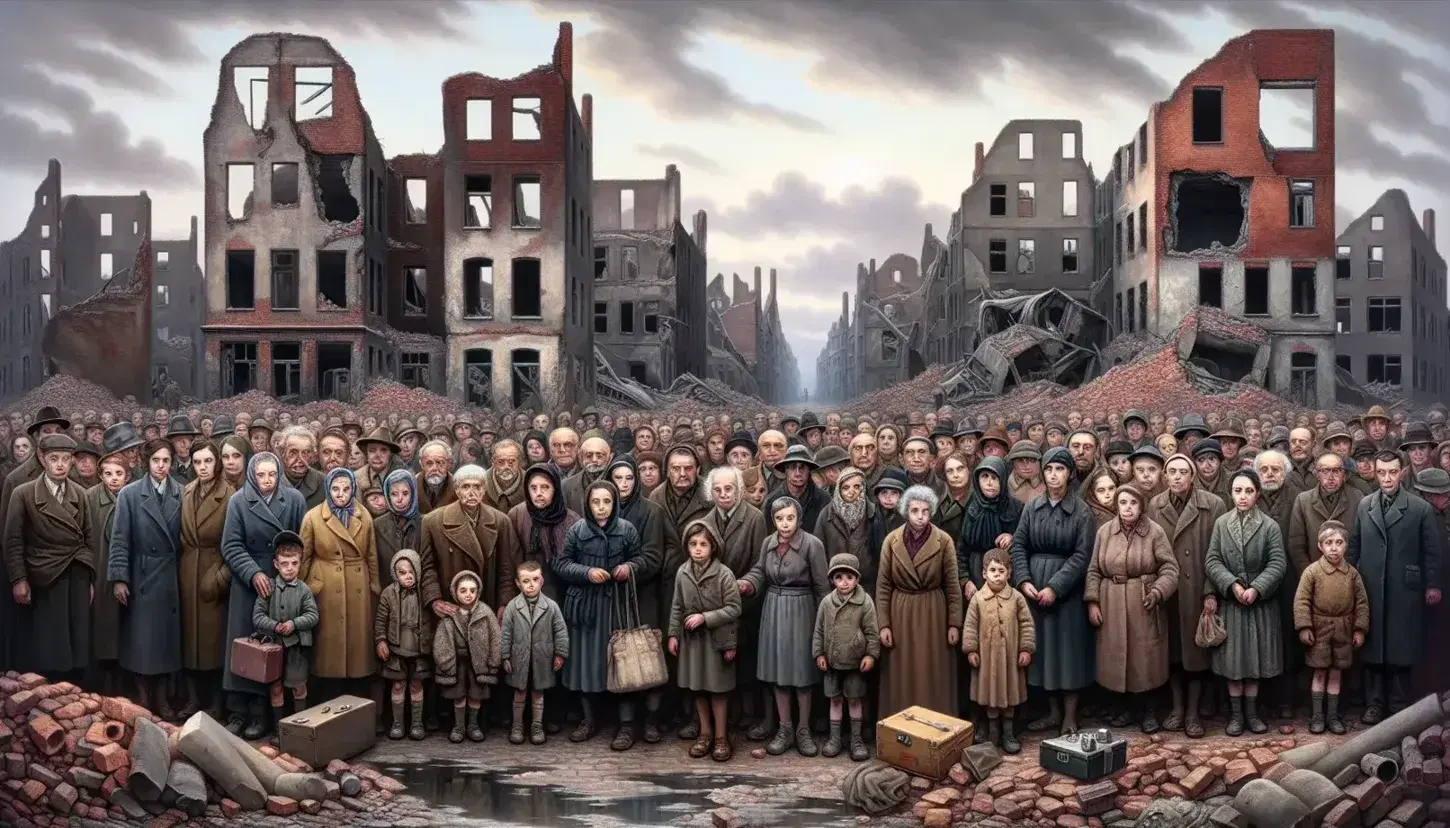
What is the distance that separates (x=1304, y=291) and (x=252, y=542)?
9.87m

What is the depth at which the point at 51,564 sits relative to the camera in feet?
22.9

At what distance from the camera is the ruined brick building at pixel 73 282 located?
8.83 metres

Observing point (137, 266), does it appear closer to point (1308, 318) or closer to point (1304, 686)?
point (1304, 686)

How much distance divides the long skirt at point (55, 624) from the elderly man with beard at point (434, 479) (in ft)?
7.50

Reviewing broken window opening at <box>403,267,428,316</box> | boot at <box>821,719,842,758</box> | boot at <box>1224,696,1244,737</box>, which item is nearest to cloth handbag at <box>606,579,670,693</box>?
boot at <box>821,719,842,758</box>

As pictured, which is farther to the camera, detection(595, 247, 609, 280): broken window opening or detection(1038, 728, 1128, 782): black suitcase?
detection(595, 247, 609, 280): broken window opening

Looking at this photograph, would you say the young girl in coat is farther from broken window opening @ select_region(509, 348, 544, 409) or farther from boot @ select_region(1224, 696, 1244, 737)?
broken window opening @ select_region(509, 348, 544, 409)

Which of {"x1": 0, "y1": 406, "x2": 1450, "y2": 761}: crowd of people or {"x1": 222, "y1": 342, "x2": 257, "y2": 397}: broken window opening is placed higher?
{"x1": 222, "y1": 342, "x2": 257, "y2": 397}: broken window opening

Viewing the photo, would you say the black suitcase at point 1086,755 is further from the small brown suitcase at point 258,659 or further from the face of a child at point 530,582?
the small brown suitcase at point 258,659

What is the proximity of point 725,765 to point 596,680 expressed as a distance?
0.99m

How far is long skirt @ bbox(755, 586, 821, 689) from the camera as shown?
6.50 metres

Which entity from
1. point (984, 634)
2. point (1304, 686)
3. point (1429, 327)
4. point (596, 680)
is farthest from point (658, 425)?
Result: point (1429, 327)

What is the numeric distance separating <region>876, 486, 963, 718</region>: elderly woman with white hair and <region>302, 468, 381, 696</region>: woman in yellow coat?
329cm

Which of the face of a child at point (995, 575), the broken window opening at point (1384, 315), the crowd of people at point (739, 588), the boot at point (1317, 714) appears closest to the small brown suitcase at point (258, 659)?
the crowd of people at point (739, 588)
